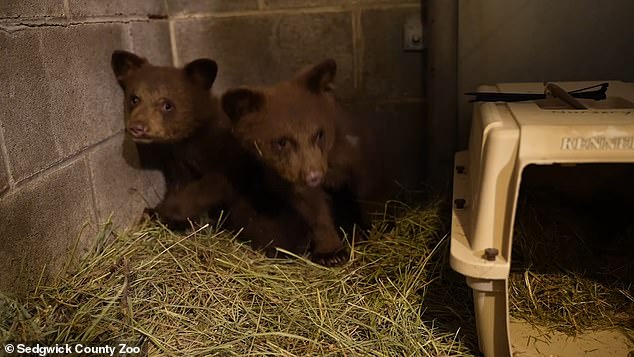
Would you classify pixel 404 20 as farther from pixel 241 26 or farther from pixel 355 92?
pixel 241 26

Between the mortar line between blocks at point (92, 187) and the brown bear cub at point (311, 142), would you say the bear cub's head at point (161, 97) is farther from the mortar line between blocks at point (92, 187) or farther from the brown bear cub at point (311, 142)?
the brown bear cub at point (311, 142)

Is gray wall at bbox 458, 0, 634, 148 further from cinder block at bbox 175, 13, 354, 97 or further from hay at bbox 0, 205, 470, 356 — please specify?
hay at bbox 0, 205, 470, 356

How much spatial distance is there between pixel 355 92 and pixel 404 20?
Answer: 21.2 inches

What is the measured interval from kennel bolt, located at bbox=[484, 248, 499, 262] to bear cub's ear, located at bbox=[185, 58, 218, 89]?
182 cm

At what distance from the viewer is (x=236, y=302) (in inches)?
96.2

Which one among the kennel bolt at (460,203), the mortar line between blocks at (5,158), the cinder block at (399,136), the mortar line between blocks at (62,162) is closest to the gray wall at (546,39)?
the cinder block at (399,136)

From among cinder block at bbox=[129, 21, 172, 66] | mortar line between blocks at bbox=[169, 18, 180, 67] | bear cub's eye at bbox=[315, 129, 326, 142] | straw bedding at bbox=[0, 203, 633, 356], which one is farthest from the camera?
mortar line between blocks at bbox=[169, 18, 180, 67]

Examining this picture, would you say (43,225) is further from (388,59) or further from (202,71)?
(388,59)

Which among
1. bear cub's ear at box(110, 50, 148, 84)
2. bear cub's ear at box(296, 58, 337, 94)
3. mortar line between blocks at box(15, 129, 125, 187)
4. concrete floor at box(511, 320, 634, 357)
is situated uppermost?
bear cub's ear at box(110, 50, 148, 84)

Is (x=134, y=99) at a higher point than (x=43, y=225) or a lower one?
higher

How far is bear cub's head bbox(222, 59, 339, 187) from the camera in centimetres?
258

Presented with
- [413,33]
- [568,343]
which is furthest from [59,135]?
[568,343]

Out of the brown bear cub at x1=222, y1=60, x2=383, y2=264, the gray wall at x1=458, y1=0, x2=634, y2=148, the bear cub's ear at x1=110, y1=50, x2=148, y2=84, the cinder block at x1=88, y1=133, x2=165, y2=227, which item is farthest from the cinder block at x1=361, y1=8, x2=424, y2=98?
the cinder block at x1=88, y1=133, x2=165, y2=227

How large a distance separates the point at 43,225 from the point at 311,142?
1.21m
